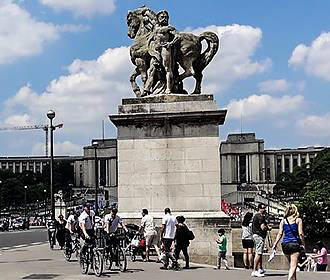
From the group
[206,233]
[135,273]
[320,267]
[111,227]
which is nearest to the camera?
[135,273]

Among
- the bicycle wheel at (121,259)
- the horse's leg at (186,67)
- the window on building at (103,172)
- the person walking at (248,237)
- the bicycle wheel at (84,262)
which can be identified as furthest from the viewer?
the window on building at (103,172)

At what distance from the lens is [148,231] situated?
68.8 feet

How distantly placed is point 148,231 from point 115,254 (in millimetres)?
1595

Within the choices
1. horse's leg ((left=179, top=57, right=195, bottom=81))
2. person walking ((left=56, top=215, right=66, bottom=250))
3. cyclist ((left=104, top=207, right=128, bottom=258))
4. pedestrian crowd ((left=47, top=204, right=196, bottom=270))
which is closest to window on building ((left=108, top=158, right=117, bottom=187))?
person walking ((left=56, top=215, right=66, bottom=250))

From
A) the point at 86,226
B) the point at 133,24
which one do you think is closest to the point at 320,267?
the point at 86,226

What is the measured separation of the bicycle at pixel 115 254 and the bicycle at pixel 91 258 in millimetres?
733

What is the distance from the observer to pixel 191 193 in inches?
867

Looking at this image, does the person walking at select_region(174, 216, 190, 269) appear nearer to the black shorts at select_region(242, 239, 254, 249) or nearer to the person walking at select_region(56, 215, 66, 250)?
the black shorts at select_region(242, 239, 254, 249)

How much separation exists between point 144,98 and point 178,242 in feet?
16.5

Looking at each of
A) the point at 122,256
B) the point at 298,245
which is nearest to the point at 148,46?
the point at 122,256

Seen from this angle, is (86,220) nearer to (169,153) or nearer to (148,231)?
(148,231)

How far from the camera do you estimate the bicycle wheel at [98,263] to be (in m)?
18.5

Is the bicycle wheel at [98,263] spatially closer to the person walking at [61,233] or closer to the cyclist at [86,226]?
the cyclist at [86,226]

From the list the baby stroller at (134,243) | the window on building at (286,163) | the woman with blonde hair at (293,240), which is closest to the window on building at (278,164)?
the window on building at (286,163)
